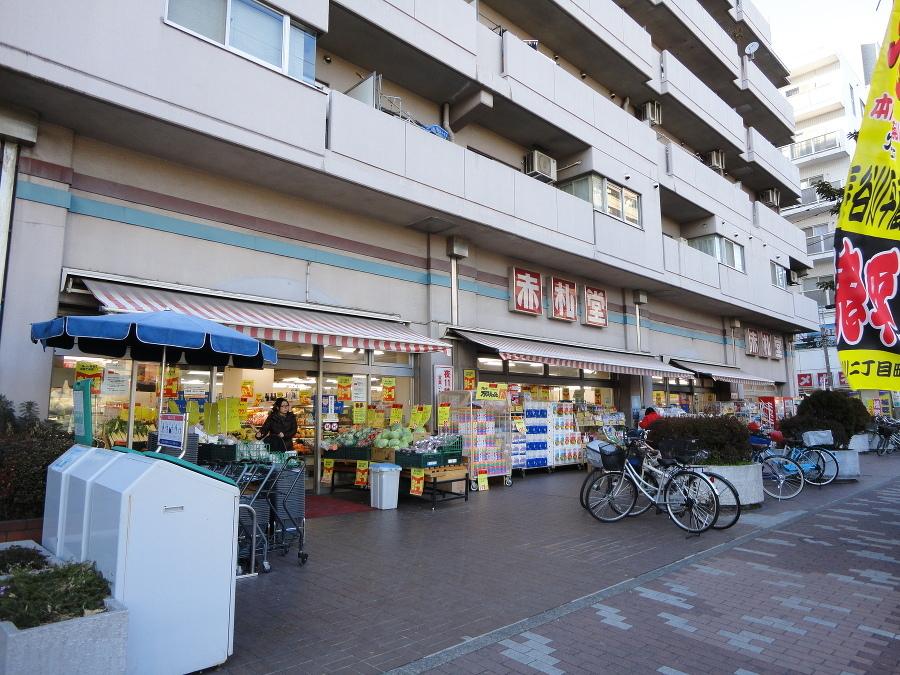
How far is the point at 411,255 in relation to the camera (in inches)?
517

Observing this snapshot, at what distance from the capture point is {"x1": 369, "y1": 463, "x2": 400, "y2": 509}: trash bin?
9523 millimetres

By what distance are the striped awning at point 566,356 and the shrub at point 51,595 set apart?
982cm

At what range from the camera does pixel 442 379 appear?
13.0 meters

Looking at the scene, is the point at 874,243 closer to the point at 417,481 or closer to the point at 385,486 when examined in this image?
the point at 417,481

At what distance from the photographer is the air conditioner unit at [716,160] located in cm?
2361

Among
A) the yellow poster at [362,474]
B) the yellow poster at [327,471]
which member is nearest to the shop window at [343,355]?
the yellow poster at [327,471]

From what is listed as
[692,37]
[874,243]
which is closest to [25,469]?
[874,243]

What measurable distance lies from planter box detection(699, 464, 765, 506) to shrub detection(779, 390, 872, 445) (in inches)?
195

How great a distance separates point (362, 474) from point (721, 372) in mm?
17191

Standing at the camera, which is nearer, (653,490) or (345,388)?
(653,490)

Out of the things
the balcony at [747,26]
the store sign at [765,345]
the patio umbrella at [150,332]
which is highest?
the balcony at [747,26]

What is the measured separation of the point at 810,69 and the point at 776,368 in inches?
1224

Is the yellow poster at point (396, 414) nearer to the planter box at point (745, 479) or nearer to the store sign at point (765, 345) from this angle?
the planter box at point (745, 479)

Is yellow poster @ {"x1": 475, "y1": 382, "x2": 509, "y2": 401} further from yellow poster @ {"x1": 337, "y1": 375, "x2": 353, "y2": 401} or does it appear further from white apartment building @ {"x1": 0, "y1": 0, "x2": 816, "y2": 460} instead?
yellow poster @ {"x1": 337, "y1": 375, "x2": 353, "y2": 401}
